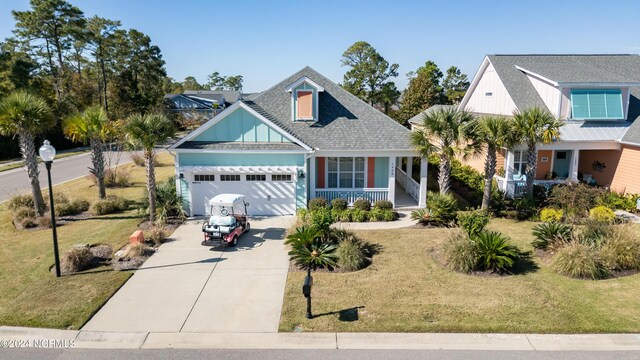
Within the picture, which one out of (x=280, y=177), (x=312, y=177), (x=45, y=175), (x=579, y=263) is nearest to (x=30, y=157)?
(x=280, y=177)

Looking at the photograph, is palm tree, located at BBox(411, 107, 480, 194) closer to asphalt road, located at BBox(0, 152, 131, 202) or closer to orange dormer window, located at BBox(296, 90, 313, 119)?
orange dormer window, located at BBox(296, 90, 313, 119)

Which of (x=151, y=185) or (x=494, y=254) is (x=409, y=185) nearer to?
(x=494, y=254)

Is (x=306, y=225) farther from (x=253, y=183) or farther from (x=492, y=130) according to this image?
(x=492, y=130)

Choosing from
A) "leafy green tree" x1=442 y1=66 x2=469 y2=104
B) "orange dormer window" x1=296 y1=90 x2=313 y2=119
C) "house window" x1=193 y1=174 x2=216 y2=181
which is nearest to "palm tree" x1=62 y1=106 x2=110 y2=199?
"house window" x1=193 y1=174 x2=216 y2=181

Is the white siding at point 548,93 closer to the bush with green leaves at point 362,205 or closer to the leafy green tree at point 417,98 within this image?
the bush with green leaves at point 362,205

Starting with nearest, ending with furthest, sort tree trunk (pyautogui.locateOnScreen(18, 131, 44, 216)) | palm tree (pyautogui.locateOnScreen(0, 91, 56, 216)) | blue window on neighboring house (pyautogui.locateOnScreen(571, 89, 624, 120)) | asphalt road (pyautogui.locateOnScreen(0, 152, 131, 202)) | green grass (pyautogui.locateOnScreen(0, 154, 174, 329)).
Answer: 1. green grass (pyautogui.locateOnScreen(0, 154, 174, 329))
2. palm tree (pyautogui.locateOnScreen(0, 91, 56, 216))
3. tree trunk (pyautogui.locateOnScreen(18, 131, 44, 216))
4. blue window on neighboring house (pyautogui.locateOnScreen(571, 89, 624, 120))
5. asphalt road (pyautogui.locateOnScreen(0, 152, 131, 202))

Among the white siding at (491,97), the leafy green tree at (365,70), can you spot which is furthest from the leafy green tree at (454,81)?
the white siding at (491,97)
